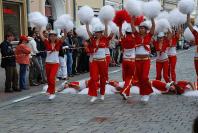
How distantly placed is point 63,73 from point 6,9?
8329 millimetres

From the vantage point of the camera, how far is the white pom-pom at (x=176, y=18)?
439 inches

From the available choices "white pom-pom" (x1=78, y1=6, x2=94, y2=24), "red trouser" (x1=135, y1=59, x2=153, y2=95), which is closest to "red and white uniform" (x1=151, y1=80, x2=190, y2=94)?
"red trouser" (x1=135, y1=59, x2=153, y2=95)

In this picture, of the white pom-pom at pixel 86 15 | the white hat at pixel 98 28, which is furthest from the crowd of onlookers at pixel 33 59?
the white hat at pixel 98 28

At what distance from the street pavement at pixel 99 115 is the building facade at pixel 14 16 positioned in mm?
11873

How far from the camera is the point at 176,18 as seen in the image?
1121 centimetres

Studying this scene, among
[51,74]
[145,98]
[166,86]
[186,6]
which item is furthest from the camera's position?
[166,86]

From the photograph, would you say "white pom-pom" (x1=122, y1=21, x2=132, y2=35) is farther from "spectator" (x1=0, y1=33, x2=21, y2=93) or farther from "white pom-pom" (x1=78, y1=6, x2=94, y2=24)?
"spectator" (x1=0, y1=33, x2=21, y2=93)

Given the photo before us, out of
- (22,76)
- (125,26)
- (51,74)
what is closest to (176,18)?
(125,26)

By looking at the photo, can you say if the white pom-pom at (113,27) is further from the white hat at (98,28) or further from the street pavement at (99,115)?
the street pavement at (99,115)

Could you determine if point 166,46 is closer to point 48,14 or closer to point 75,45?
point 75,45

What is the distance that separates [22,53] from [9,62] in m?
0.60

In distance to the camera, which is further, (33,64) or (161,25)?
(33,64)

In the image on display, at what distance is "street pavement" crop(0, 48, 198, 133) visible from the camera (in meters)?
7.68

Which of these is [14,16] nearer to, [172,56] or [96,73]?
[172,56]
